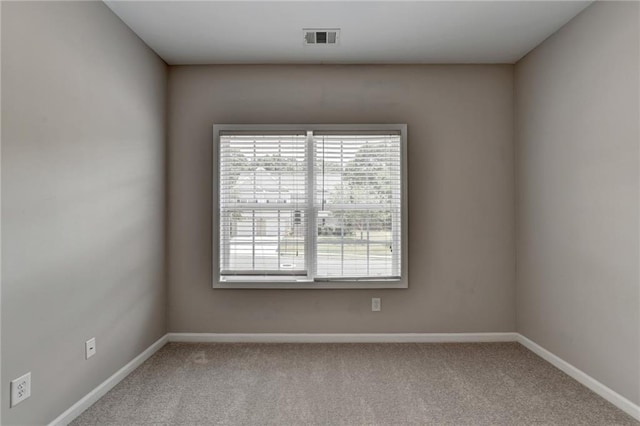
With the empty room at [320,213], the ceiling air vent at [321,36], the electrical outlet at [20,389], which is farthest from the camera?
the ceiling air vent at [321,36]

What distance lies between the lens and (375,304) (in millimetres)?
3449

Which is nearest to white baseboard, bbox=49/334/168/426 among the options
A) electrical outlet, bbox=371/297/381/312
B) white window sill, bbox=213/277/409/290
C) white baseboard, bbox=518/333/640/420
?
white window sill, bbox=213/277/409/290

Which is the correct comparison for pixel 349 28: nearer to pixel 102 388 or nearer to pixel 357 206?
pixel 357 206

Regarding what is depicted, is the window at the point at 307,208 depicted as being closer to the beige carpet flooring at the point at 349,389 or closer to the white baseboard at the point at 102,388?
the beige carpet flooring at the point at 349,389

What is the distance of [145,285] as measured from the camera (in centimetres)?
309

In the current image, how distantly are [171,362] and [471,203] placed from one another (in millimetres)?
3010

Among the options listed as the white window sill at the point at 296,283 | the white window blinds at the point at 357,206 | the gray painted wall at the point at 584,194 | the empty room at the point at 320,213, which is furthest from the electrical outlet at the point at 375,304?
the gray painted wall at the point at 584,194

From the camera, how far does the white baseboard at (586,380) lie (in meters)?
2.26

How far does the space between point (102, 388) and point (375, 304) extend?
2252mm

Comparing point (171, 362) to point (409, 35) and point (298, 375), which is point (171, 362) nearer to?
point (298, 375)

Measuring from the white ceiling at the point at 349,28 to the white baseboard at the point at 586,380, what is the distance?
260 centimetres

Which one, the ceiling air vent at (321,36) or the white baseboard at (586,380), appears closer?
the white baseboard at (586,380)

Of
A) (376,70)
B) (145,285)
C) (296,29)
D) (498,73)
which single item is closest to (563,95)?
(498,73)

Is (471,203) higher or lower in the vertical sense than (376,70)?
lower
